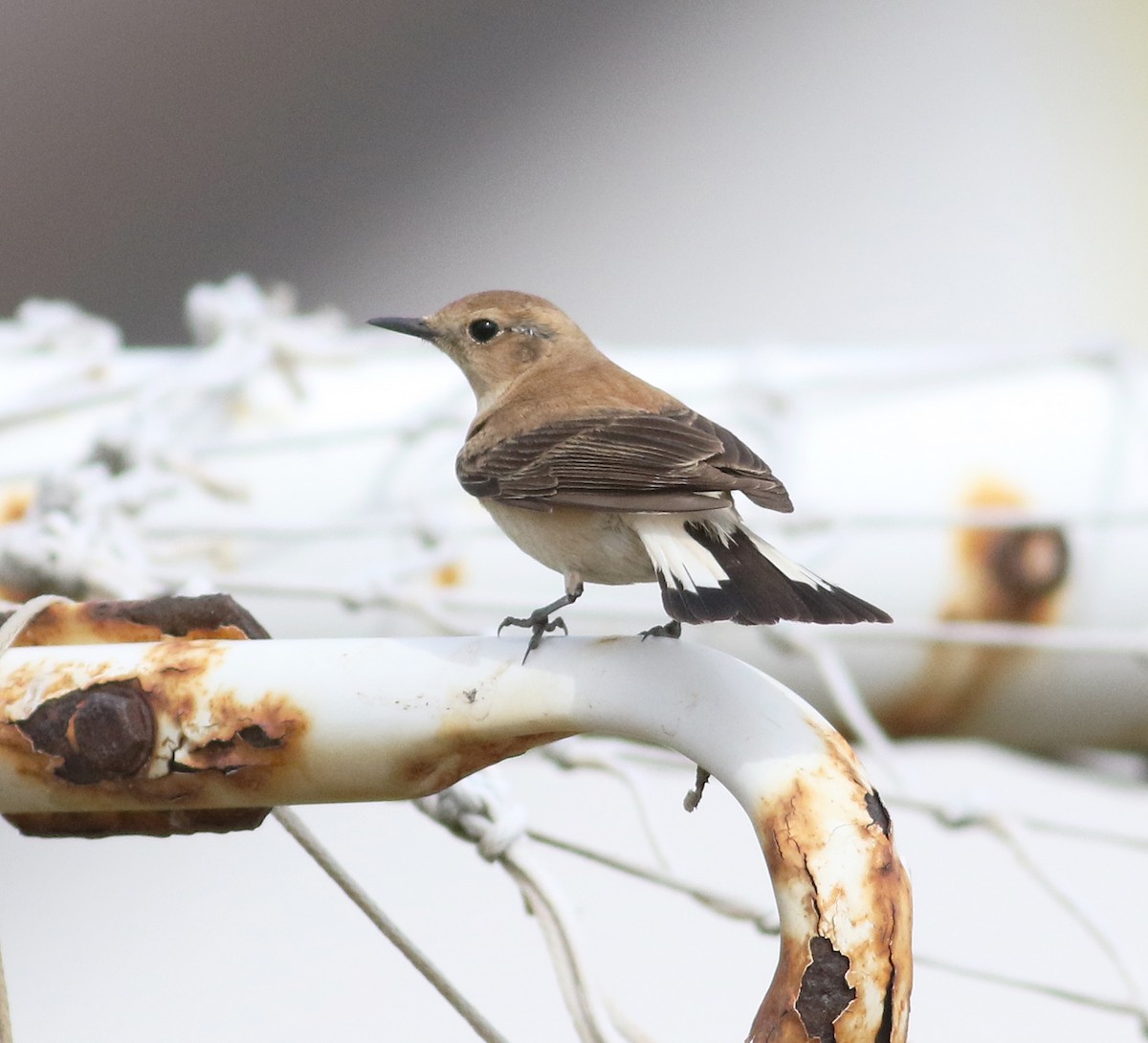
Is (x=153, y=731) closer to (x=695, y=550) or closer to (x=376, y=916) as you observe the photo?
(x=376, y=916)

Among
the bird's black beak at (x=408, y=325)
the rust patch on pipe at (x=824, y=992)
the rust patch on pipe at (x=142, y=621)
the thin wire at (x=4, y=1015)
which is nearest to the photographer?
the rust patch on pipe at (x=824, y=992)

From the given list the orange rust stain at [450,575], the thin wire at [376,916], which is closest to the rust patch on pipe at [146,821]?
the thin wire at [376,916]

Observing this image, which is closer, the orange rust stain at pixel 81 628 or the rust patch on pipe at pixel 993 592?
the orange rust stain at pixel 81 628

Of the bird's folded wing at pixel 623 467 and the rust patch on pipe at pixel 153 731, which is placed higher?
the bird's folded wing at pixel 623 467

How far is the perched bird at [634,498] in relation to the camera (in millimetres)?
1038

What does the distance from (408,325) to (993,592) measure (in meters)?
0.80

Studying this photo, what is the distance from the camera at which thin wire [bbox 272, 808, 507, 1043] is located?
0.81 meters

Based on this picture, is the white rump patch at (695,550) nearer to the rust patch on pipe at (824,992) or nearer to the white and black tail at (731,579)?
the white and black tail at (731,579)

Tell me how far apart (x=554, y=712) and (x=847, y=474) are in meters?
1.19

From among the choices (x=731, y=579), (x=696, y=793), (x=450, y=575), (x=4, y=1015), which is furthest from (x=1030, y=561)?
(x=4, y=1015)

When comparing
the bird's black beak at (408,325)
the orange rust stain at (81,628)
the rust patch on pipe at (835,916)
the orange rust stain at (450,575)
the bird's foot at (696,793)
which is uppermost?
the bird's black beak at (408,325)

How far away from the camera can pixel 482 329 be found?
5.57 ft

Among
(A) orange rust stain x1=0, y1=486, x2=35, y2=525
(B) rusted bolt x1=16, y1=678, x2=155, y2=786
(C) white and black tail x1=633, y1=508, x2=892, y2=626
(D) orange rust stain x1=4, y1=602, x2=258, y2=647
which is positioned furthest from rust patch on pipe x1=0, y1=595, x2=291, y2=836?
(A) orange rust stain x1=0, y1=486, x2=35, y2=525

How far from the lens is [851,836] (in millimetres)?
653
